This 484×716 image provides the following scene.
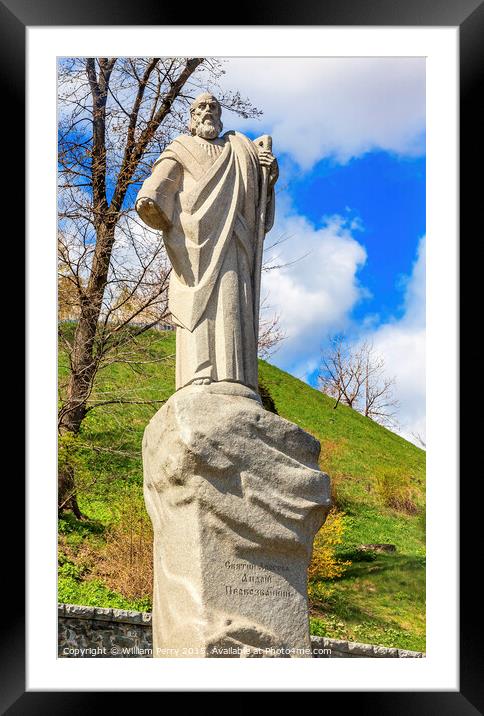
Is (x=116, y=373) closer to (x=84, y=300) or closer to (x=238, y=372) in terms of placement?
(x=84, y=300)

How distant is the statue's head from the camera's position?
8.09m

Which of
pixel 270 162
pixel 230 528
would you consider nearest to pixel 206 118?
pixel 270 162

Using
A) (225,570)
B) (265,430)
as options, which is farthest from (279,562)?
(265,430)

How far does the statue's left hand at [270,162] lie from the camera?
318 inches

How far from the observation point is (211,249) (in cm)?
775

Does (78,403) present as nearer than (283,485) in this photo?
No

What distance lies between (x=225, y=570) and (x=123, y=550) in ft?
22.3

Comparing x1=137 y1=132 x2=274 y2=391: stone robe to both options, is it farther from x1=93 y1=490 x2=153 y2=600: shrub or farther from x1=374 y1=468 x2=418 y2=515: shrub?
x1=374 y1=468 x2=418 y2=515: shrub

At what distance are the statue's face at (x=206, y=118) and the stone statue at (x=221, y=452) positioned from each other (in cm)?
1

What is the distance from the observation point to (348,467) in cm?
1747

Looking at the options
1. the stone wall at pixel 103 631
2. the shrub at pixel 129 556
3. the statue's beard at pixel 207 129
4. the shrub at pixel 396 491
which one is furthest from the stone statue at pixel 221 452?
the shrub at pixel 396 491

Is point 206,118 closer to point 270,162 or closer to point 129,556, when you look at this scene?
point 270,162

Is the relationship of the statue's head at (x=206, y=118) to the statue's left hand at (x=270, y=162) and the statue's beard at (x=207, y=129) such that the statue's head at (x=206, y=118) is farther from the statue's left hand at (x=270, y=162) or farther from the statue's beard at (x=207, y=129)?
the statue's left hand at (x=270, y=162)

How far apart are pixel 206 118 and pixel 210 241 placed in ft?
3.31
